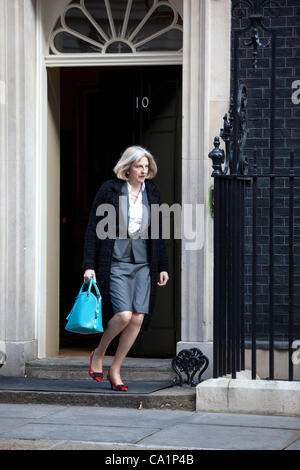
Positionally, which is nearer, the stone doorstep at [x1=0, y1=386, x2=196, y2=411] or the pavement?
the pavement

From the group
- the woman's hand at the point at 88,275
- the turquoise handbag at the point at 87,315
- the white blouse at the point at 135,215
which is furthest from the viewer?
the white blouse at the point at 135,215

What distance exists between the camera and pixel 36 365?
33.3ft

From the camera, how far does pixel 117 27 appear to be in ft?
34.7

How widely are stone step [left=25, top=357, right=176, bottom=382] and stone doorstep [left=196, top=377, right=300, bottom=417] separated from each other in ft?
4.37

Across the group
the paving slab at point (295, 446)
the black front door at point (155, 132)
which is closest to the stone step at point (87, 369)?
the black front door at point (155, 132)

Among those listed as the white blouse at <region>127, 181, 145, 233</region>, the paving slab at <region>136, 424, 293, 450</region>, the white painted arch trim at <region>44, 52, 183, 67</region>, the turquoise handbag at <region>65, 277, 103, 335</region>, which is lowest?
the paving slab at <region>136, 424, 293, 450</region>

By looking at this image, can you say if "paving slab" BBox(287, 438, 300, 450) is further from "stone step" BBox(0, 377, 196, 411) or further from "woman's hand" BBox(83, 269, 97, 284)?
"woman's hand" BBox(83, 269, 97, 284)

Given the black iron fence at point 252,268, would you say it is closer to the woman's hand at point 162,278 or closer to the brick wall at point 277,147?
the brick wall at point 277,147

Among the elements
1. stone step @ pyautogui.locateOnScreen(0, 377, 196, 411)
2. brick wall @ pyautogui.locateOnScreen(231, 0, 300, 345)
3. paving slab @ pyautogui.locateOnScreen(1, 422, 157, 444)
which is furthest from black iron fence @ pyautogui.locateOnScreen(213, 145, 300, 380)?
paving slab @ pyautogui.locateOnScreen(1, 422, 157, 444)

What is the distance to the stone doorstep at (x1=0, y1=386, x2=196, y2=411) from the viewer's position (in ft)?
28.9

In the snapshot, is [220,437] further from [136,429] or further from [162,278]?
[162,278]

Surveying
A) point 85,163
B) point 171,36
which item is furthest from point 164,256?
point 85,163

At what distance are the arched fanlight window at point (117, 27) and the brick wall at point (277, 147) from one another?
768mm

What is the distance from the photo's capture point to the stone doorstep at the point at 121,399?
8812 millimetres
